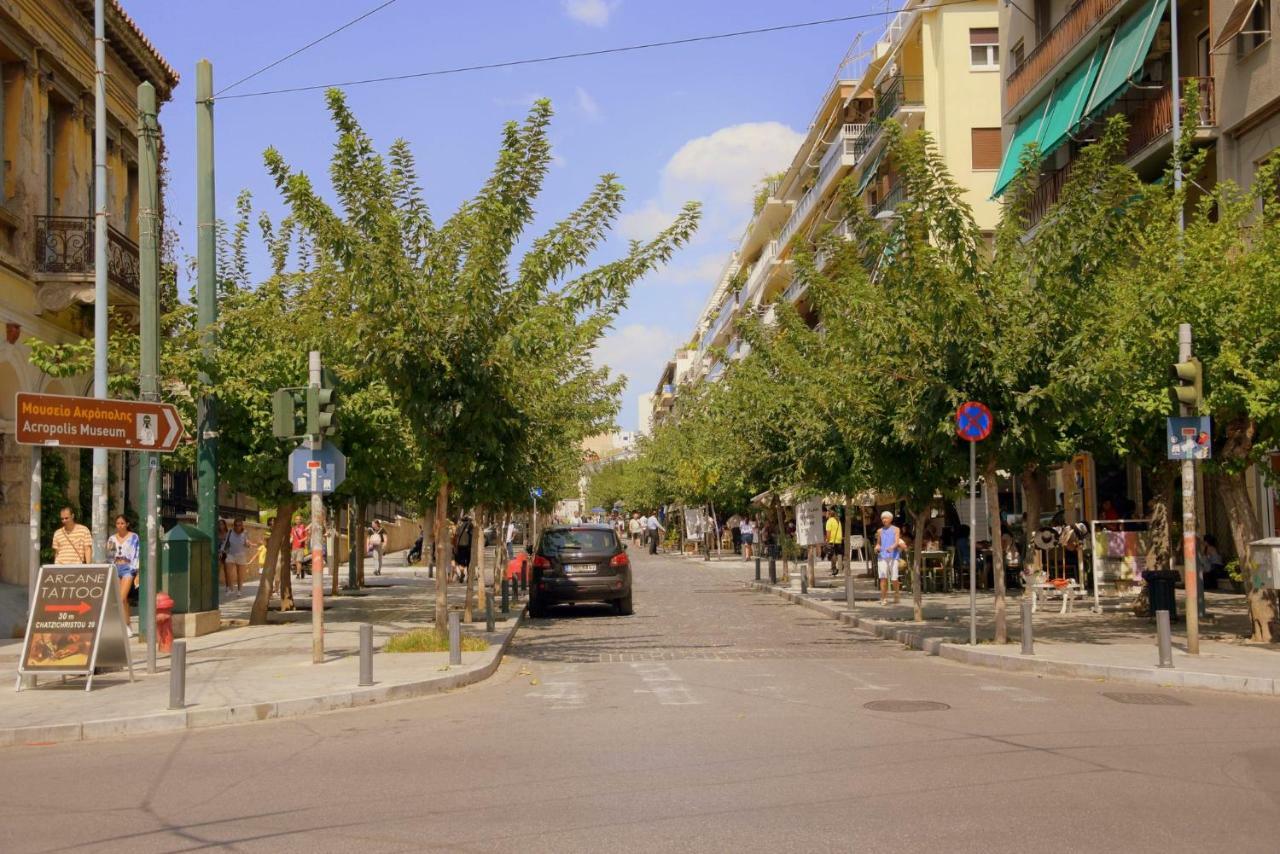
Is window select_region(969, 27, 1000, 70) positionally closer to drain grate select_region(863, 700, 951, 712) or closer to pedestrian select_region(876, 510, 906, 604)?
pedestrian select_region(876, 510, 906, 604)

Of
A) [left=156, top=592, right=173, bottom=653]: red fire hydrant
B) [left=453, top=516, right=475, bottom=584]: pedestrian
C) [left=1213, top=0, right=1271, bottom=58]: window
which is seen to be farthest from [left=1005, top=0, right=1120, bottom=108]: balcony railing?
[left=156, top=592, right=173, bottom=653]: red fire hydrant

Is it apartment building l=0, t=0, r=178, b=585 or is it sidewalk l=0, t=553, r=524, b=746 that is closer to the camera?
sidewalk l=0, t=553, r=524, b=746

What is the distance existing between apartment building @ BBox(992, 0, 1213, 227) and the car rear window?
394 inches

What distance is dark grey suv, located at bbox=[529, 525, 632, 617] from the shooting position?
24906 mm

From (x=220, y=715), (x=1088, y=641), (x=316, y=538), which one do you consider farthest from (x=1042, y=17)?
(x=220, y=715)

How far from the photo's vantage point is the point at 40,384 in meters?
23.2

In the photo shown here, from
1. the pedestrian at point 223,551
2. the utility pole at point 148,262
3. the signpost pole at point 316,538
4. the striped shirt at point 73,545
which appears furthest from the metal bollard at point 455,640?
the pedestrian at point 223,551

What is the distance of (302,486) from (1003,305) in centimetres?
857

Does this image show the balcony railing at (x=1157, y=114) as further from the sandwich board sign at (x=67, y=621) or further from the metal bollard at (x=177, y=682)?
the metal bollard at (x=177, y=682)

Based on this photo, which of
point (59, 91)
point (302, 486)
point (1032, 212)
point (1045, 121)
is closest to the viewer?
point (302, 486)

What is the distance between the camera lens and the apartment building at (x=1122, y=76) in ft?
88.3

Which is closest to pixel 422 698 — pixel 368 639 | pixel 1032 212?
pixel 368 639

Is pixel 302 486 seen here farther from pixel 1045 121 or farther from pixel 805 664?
pixel 1045 121

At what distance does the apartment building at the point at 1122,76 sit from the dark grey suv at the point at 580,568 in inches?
399
